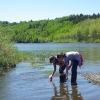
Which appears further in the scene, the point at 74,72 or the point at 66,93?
the point at 74,72

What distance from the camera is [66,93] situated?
42.4 feet

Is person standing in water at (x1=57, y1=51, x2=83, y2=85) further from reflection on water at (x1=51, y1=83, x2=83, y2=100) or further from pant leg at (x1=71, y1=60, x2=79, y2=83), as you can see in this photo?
A: reflection on water at (x1=51, y1=83, x2=83, y2=100)

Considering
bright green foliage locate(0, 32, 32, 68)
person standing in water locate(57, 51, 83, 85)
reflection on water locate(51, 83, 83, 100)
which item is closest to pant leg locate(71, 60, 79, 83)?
person standing in water locate(57, 51, 83, 85)

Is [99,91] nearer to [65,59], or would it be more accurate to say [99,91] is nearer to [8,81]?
[65,59]

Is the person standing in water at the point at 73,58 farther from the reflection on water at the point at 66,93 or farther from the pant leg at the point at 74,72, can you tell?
the reflection on water at the point at 66,93

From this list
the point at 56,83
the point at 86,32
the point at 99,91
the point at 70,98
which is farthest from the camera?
the point at 86,32

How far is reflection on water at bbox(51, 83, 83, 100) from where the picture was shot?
12.1 meters

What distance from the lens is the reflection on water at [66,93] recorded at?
1209 centimetres

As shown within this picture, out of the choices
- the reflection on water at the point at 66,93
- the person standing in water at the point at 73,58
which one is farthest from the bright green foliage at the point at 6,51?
the reflection on water at the point at 66,93

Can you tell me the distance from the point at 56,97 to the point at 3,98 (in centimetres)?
248

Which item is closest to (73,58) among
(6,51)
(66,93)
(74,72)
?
(74,72)

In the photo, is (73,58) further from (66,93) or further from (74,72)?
(66,93)

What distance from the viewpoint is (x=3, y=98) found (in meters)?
12.2

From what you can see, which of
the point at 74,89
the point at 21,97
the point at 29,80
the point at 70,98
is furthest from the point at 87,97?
the point at 29,80
